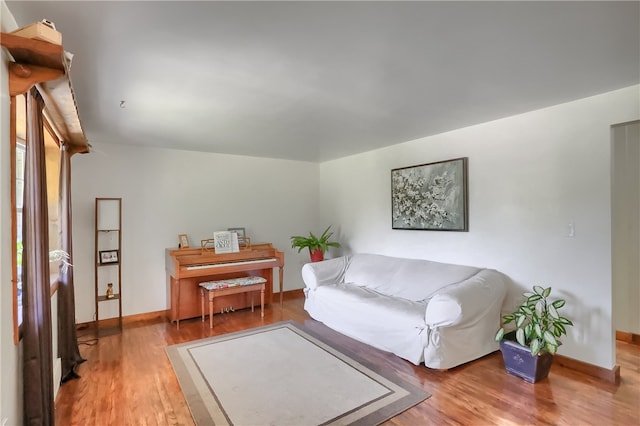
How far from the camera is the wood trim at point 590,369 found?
251 cm

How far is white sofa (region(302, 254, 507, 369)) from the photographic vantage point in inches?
105

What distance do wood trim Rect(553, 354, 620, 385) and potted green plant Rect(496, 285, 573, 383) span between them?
283mm

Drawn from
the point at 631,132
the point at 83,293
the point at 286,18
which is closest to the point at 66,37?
the point at 286,18

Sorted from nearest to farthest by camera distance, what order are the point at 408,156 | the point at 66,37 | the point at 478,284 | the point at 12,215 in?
1. the point at 12,215
2. the point at 66,37
3. the point at 478,284
4. the point at 408,156

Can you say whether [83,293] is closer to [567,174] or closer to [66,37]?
[66,37]

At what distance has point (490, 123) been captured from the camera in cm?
323

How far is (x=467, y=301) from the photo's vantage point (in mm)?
2680

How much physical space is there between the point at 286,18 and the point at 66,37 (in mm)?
1127

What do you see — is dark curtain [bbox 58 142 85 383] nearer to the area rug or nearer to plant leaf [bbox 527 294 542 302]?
the area rug

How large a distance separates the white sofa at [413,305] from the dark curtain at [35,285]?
2.48 m

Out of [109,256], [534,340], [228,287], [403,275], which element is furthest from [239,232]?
[534,340]

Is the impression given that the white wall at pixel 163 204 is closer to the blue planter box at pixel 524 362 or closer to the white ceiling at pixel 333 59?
the white ceiling at pixel 333 59

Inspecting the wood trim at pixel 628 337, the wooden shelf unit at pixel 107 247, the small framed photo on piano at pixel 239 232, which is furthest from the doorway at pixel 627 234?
the wooden shelf unit at pixel 107 247

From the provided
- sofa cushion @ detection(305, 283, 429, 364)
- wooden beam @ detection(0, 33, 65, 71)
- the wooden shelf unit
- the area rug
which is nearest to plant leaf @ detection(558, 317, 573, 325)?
sofa cushion @ detection(305, 283, 429, 364)
